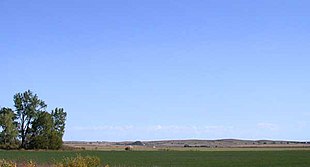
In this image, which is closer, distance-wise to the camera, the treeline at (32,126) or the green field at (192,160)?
the green field at (192,160)

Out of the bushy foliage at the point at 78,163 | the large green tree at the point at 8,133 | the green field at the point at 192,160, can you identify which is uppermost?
the large green tree at the point at 8,133

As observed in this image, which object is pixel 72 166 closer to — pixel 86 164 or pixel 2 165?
pixel 86 164

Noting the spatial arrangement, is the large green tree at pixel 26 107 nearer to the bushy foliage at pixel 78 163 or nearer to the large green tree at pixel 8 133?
the large green tree at pixel 8 133

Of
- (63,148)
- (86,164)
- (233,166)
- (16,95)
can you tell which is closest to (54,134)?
(63,148)

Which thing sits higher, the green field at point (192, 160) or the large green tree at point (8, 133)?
the large green tree at point (8, 133)

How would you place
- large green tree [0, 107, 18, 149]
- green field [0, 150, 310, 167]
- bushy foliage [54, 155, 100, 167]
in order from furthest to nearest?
large green tree [0, 107, 18, 149]
green field [0, 150, 310, 167]
bushy foliage [54, 155, 100, 167]

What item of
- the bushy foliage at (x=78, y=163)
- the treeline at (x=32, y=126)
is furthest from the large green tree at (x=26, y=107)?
the bushy foliage at (x=78, y=163)

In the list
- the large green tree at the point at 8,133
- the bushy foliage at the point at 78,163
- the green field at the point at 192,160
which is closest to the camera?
the bushy foliage at the point at 78,163

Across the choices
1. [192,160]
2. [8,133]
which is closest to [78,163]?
[192,160]

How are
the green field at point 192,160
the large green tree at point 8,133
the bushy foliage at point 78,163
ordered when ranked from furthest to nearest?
the large green tree at point 8,133 → the green field at point 192,160 → the bushy foliage at point 78,163

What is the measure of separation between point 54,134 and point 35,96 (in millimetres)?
8736

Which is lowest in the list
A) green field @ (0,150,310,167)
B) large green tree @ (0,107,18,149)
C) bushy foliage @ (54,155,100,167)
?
bushy foliage @ (54,155,100,167)

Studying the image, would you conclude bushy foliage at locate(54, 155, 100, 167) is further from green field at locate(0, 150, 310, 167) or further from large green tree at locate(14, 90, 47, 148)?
large green tree at locate(14, 90, 47, 148)

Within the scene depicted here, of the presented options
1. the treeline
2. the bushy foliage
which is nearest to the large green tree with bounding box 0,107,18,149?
the treeline
